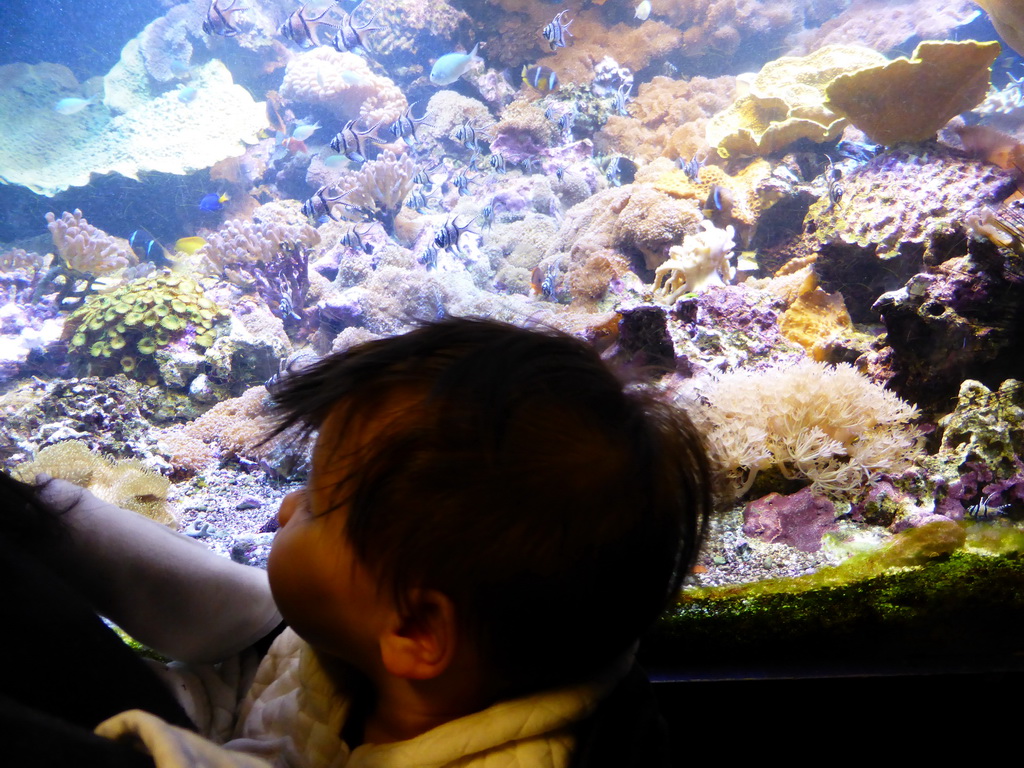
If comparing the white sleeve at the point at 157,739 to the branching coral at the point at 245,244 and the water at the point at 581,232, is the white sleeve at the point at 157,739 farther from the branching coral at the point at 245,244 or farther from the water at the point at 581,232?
the branching coral at the point at 245,244

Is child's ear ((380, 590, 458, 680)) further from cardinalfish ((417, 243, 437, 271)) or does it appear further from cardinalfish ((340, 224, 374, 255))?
cardinalfish ((340, 224, 374, 255))

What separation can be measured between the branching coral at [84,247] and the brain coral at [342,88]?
19.4 feet

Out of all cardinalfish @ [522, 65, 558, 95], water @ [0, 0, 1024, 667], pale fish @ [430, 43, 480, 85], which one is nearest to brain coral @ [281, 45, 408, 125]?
water @ [0, 0, 1024, 667]

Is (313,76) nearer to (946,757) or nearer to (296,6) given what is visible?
(296,6)

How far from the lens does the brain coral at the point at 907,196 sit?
3.81m

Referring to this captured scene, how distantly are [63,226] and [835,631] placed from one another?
29.1 feet

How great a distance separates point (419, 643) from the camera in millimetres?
714

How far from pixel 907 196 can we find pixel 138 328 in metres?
6.38

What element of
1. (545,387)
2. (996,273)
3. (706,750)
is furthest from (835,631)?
(996,273)

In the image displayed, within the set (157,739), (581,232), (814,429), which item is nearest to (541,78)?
(581,232)

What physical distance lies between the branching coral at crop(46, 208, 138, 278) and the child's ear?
835 centimetres

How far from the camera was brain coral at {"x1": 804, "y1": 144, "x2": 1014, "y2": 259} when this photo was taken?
3809 mm

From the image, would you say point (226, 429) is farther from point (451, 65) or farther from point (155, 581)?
point (451, 65)

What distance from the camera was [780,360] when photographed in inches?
120
